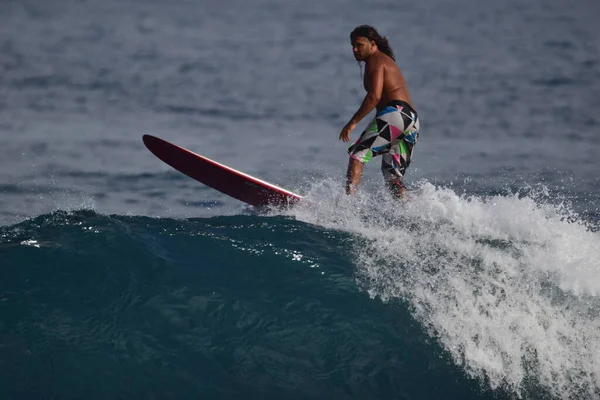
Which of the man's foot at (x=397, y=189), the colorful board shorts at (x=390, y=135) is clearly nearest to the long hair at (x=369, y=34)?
the colorful board shorts at (x=390, y=135)

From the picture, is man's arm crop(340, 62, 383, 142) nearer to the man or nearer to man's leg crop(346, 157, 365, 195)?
the man

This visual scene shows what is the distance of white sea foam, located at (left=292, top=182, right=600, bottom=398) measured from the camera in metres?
4.86

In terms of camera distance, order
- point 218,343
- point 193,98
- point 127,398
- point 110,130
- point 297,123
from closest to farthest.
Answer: point 127,398, point 218,343, point 110,130, point 297,123, point 193,98

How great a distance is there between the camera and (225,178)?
6.89m

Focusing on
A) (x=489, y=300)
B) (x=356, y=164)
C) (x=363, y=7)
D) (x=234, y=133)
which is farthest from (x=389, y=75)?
(x=363, y=7)

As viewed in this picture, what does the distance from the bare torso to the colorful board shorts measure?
0.04m

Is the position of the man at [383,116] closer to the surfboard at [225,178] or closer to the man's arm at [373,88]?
the man's arm at [373,88]

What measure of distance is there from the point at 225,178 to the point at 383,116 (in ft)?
4.78

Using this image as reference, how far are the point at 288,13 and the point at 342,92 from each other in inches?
223

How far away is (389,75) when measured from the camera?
6.14 meters

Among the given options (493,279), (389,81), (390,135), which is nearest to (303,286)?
(493,279)

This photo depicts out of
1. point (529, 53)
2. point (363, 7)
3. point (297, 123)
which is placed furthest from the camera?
point (363, 7)

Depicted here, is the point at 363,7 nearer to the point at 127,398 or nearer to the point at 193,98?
the point at 193,98

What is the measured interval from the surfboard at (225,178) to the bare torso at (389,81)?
108 centimetres
